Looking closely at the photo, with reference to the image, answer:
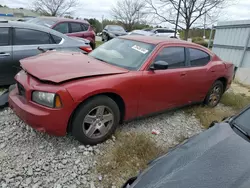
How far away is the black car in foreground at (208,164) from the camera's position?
146 centimetres

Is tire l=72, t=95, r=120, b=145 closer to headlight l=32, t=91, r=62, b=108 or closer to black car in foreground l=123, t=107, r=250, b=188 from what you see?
headlight l=32, t=91, r=62, b=108

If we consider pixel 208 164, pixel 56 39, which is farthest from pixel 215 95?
pixel 56 39

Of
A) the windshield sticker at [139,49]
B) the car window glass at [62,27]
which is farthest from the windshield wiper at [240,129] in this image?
the car window glass at [62,27]

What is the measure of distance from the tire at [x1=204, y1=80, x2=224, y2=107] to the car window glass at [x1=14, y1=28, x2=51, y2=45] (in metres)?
3.82

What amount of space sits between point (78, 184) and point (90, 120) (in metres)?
0.80

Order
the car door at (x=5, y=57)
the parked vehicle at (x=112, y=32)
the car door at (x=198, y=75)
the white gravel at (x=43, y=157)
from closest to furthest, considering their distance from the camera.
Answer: the white gravel at (x=43, y=157), the car door at (x=198, y=75), the car door at (x=5, y=57), the parked vehicle at (x=112, y=32)

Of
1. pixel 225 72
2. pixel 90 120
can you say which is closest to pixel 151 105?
pixel 90 120

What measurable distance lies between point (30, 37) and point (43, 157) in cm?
298

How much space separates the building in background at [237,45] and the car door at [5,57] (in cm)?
780

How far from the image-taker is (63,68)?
109 inches

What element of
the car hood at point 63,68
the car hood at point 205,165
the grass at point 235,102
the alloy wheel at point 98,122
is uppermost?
the car hood at point 63,68

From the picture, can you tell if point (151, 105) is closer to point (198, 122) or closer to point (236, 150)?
point (198, 122)

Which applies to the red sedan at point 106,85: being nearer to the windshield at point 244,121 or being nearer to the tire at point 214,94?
the tire at point 214,94

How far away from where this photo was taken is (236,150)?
5.74 ft
